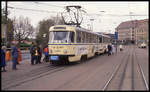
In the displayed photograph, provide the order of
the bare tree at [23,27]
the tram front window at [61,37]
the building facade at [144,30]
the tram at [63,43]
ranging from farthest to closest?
the building facade at [144,30]
the bare tree at [23,27]
the tram front window at [61,37]
the tram at [63,43]

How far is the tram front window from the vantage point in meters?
16.6

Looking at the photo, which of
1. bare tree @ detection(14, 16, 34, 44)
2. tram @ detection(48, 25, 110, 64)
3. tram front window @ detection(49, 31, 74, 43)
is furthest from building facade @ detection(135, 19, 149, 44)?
tram front window @ detection(49, 31, 74, 43)

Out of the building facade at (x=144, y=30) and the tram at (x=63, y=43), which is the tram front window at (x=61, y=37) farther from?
the building facade at (x=144, y=30)

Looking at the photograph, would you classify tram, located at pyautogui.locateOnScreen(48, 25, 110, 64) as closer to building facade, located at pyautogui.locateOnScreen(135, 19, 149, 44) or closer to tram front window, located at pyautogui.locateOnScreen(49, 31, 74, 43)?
tram front window, located at pyautogui.locateOnScreen(49, 31, 74, 43)

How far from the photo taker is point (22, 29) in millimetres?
57812

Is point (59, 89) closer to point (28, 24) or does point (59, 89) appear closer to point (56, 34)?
point (56, 34)

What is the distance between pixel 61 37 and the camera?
16734mm

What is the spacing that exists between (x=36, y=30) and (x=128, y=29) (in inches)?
2956

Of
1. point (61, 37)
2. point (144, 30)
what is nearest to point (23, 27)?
point (61, 37)

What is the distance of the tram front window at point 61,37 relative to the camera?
16.6 meters

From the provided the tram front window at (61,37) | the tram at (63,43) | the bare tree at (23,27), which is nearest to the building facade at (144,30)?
the bare tree at (23,27)

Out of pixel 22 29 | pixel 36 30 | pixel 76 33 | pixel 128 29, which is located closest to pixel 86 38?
pixel 76 33

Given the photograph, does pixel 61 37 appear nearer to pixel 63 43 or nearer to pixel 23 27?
pixel 63 43

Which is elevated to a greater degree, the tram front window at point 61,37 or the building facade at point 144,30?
the building facade at point 144,30
